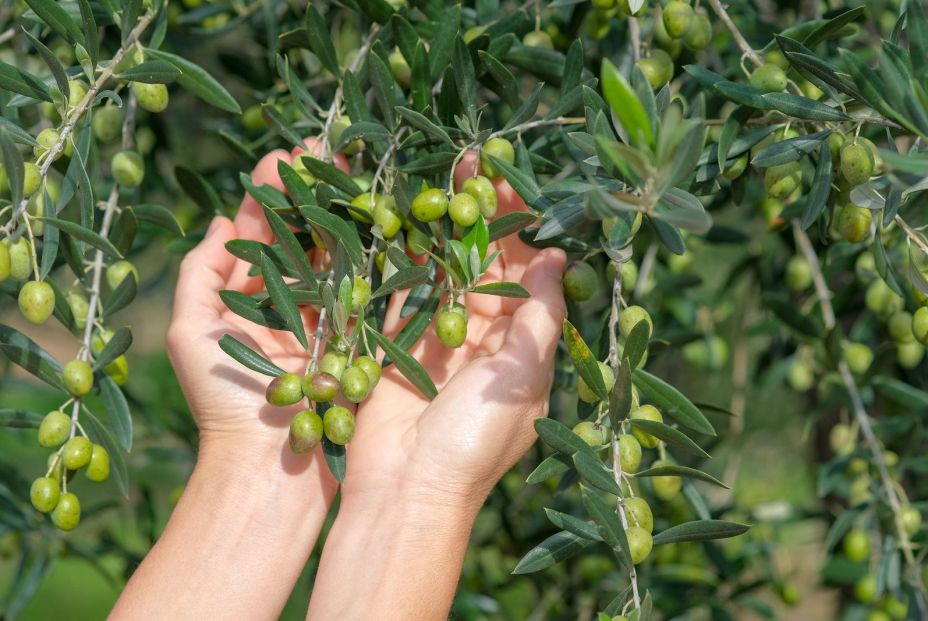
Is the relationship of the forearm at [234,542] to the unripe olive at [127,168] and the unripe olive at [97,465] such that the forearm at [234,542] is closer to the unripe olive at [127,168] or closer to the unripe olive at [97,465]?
the unripe olive at [97,465]

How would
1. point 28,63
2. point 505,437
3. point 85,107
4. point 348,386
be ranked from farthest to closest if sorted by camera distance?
point 28,63 < point 505,437 < point 85,107 < point 348,386

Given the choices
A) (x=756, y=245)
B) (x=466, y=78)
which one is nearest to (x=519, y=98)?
(x=466, y=78)

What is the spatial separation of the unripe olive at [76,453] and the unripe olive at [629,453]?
0.73m

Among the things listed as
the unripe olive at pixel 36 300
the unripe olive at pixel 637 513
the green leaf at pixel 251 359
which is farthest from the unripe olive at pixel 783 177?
the unripe olive at pixel 36 300

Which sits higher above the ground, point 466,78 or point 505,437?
point 466,78

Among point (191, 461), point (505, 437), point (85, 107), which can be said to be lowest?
point (191, 461)

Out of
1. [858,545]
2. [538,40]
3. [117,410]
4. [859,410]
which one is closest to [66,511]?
[117,410]

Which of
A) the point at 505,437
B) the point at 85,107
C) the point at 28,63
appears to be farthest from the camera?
the point at 28,63

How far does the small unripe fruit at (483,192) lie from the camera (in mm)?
1159

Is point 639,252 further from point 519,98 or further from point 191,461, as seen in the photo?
point 191,461

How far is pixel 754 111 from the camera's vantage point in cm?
120

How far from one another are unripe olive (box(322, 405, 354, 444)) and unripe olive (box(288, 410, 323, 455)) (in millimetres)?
13

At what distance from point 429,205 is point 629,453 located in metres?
0.39

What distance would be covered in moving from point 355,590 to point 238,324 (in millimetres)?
471
